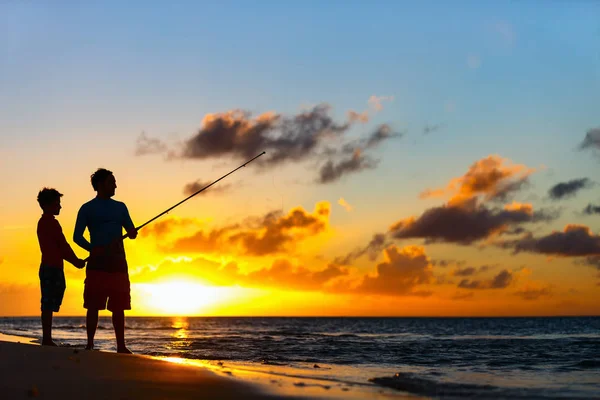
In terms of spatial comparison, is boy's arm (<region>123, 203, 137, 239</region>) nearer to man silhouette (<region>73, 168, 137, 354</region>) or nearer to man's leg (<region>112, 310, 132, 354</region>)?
man silhouette (<region>73, 168, 137, 354</region>)

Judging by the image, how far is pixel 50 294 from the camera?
844 cm

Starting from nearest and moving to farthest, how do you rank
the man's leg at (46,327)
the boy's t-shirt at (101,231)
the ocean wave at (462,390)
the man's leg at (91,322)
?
the ocean wave at (462,390) < the boy's t-shirt at (101,231) < the man's leg at (91,322) < the man's leg at (46,327)

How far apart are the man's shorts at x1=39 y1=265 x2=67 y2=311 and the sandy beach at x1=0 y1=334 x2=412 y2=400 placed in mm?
1321

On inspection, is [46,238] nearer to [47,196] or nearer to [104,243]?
[47,196]

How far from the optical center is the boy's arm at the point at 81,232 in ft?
25.7

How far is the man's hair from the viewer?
7.91 m

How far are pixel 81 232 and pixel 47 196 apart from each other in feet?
2.93

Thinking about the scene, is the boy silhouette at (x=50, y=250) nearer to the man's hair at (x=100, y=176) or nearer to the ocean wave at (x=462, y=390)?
the man's hair at (x=100, y=176)

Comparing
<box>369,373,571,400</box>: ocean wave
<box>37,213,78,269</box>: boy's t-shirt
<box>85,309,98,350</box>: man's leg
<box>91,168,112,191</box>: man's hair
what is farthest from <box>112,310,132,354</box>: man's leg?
<box>369,373,571,400</box>: ocean wave

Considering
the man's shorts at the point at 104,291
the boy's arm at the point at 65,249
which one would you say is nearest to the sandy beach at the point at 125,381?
the man's shorts at the point at 104,291

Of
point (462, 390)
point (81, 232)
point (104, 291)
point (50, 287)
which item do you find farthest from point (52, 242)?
point (462, 390)

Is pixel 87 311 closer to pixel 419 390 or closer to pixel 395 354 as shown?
pixel 419 390

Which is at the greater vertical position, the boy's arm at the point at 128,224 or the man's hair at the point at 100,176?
the man's hair at the point at 100,176

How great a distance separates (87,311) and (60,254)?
0.90 m
